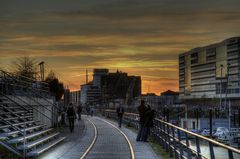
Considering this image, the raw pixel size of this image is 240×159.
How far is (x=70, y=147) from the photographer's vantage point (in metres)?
25.1

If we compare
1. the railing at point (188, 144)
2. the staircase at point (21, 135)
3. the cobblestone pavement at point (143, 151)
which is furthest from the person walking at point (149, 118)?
the staircase at point (21, 135)

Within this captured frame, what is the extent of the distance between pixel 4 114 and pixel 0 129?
529cm

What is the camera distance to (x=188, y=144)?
1548 cm

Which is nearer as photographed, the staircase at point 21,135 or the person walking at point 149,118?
the staircase at point 21,135

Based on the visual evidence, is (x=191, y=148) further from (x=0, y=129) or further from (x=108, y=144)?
(x=108, y=144)

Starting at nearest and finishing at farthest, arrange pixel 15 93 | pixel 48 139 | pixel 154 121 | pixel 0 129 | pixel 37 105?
1. pixel 0 129
2. pixel 48 139
3. pixel 154 121
4. pixel 15 93
5. pixel 37 105

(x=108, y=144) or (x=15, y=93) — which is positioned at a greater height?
(x=15, y=93)

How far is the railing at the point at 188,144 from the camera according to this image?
31.7 feet

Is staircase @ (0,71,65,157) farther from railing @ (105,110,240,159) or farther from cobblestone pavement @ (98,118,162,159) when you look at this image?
railing @ (105,110,240,159)

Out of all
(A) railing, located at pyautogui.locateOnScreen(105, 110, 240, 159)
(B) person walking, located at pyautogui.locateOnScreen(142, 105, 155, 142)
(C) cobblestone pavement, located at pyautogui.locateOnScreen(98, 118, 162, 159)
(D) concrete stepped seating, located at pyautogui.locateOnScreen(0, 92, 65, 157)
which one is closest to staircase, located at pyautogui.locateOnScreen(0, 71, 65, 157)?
(D) concrete stepped seating, located at pyautogui.locateOnScreen(0, 92, 65, 157)

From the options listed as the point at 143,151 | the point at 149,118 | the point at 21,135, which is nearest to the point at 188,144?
the point at 143,151

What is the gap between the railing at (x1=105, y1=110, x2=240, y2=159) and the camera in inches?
381

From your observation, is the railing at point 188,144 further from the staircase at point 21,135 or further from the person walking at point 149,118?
the staircase at point 21,135

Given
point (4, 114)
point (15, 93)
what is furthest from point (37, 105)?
point (4, 114)
